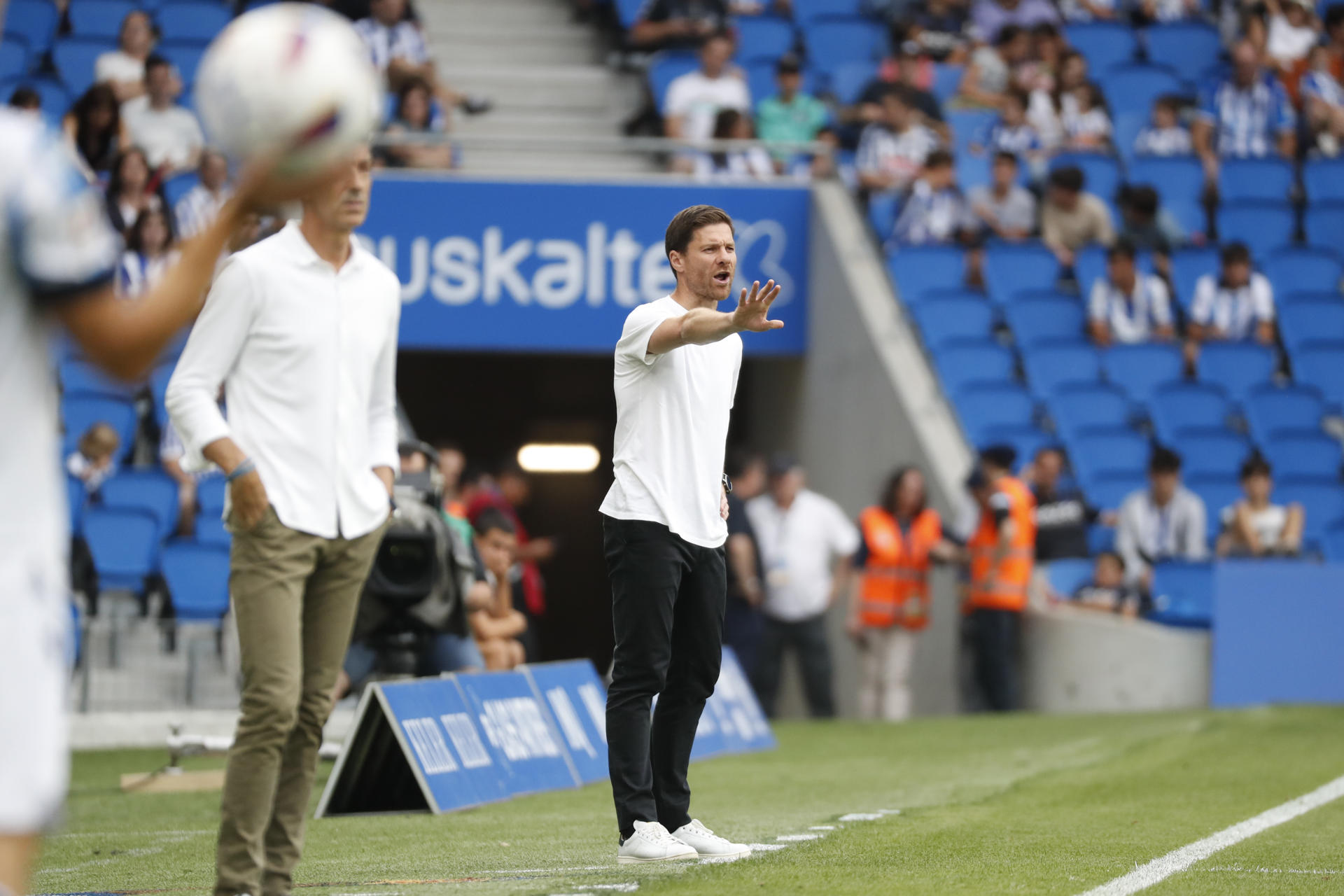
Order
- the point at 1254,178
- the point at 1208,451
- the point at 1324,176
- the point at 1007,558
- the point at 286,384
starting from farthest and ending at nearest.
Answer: the point at 1324,176 < the point at 1254,178 < the point at 1208,451 < the point at 1007,558 < the point at 286,384

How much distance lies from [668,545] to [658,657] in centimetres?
34

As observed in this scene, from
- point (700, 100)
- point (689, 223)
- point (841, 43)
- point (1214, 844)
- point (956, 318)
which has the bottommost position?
point (1214, 844)

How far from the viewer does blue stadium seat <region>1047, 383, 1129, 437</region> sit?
16016 millimetres

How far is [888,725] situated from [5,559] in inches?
432

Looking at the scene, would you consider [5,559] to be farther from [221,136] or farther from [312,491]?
[312,491]

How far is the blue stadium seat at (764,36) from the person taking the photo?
1950cm

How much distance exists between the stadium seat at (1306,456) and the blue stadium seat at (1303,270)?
6.51 ft

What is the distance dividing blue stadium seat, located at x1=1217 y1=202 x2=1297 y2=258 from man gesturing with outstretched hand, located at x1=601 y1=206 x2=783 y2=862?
1331cm

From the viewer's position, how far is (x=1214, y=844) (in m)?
6.41

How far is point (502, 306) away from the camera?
1697 centimetres

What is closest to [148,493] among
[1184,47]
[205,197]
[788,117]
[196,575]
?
[196,575]

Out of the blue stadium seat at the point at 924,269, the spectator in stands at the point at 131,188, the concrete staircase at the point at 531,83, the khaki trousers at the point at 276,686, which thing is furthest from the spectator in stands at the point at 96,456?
the khaki trousers at the point at 276,686

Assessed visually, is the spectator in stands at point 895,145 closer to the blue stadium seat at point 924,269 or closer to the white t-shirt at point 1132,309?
the blue stadium seat at point 924,269

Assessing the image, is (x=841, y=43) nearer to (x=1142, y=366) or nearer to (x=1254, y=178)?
(x=1254, y=178)
